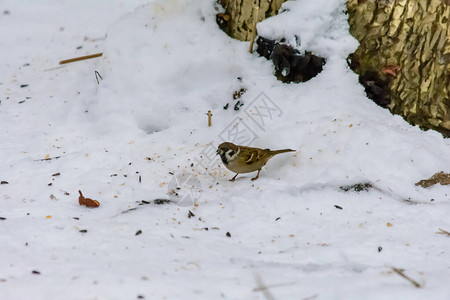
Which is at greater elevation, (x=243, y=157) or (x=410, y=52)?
(x=410, y=52)

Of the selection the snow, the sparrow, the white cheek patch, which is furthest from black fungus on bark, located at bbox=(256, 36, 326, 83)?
the white cheek patch

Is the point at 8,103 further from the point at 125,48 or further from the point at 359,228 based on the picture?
the point at 359,228

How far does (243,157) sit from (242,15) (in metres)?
1.82

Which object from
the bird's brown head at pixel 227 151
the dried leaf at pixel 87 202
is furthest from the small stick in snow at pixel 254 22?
the dried leaf at pixel 87 202

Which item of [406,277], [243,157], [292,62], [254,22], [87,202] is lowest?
Result: [87,202]

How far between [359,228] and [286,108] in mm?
1702

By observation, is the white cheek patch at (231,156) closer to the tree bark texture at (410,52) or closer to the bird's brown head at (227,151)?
the bird's brown head at (227,151)

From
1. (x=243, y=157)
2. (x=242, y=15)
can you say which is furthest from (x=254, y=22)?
(x=243, y=157)

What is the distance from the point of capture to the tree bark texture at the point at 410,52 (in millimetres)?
4223

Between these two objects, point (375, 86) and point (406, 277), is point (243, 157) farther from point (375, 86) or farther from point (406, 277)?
point (406, 277)

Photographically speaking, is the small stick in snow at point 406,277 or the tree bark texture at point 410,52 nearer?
the small stick in snow at point 406,277

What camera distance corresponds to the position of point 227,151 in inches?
174

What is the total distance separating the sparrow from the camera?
4281 millimetres

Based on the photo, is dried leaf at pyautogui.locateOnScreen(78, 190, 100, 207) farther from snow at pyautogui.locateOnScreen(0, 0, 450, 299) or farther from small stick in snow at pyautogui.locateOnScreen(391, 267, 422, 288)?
small stick in snow at pyautogui.locateOnScreen(391, 267, 422, 288)
